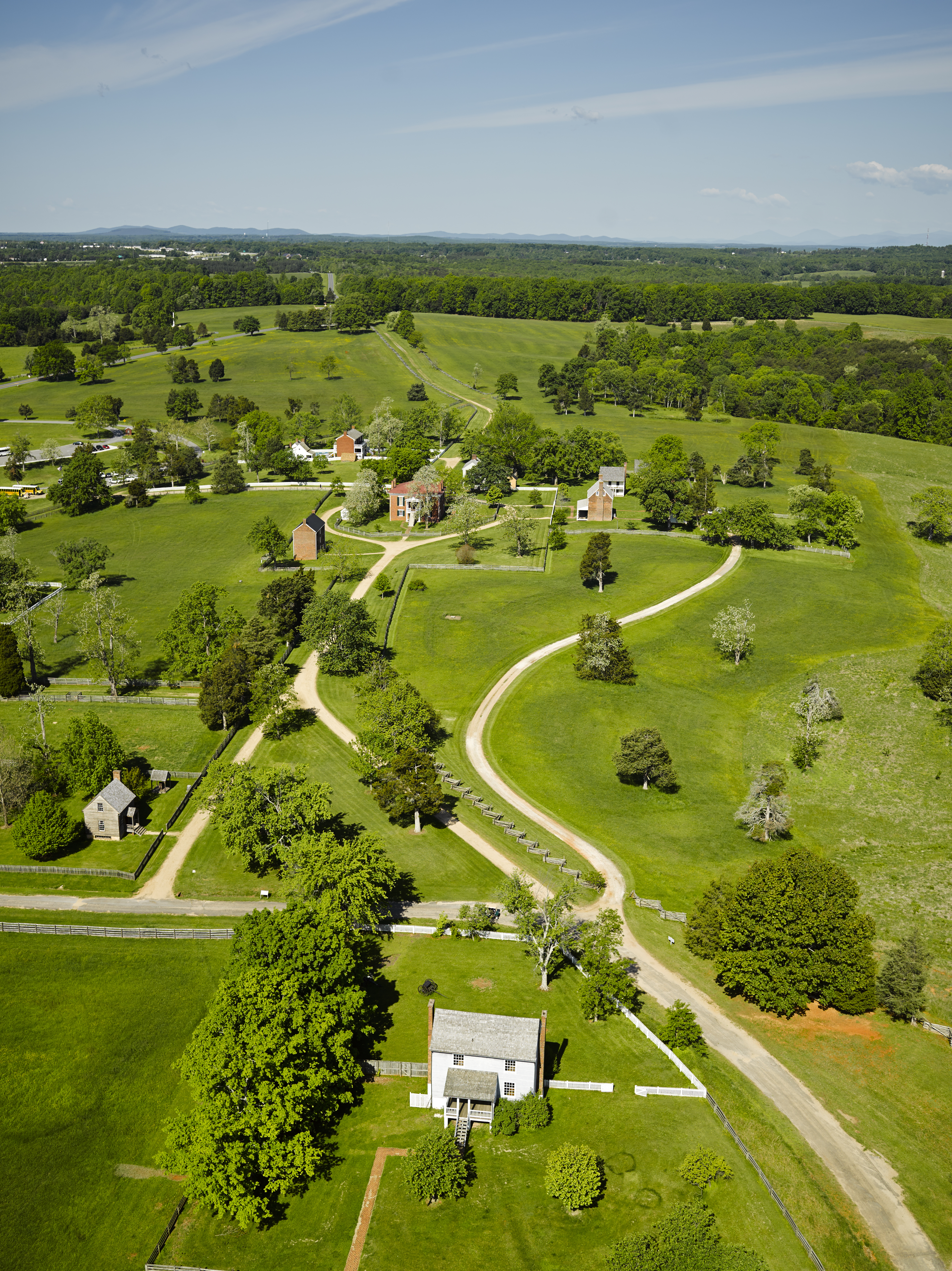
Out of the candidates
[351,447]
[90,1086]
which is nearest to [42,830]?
[90,1086]

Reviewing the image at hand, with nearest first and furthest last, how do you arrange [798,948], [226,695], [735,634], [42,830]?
[798,948]
[42,830]
[226,695]
[735,634]

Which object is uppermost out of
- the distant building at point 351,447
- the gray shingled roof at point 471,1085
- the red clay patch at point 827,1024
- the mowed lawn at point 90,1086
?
the distant building at point 351,447

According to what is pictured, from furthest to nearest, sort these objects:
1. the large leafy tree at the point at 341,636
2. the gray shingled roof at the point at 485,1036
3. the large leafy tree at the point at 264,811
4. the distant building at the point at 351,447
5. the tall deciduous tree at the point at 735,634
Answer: the distant building at the point at 351,447 < the tall deciduous tree at the point at 735,634 < the large leafy tree at the point at 341,636 < the large leafy tree at the point at 264,811 < the gray shingled roof at the point at 485,1036

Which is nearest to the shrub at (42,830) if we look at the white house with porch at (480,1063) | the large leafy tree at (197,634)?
the large leafy tree at (197,634)

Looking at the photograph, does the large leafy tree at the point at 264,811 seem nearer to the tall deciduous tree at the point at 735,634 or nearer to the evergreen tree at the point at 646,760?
the evergreen tree at the point at 646,760

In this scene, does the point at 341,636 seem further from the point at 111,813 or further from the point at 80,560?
the point at 80,560

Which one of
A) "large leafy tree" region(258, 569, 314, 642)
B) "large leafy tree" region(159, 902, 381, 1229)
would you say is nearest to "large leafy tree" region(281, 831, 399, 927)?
"large leafy tree" region(159, 902, 381, 1229)
